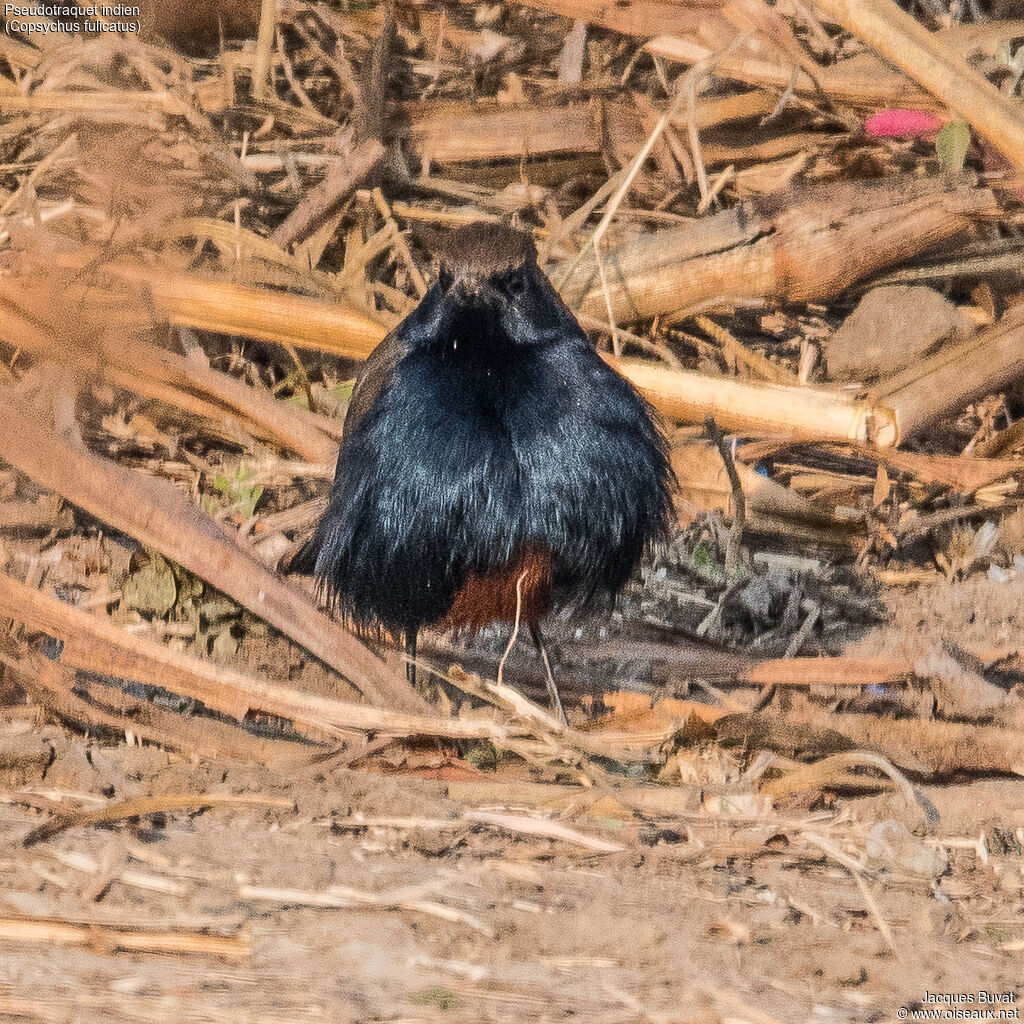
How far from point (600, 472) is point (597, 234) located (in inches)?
54.7

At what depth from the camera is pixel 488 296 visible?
4.38 meters

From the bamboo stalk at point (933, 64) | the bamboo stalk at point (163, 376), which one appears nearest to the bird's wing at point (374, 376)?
the bamboo stalk at point (163, 376)

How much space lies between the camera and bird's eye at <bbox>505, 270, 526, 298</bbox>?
14.6 ft

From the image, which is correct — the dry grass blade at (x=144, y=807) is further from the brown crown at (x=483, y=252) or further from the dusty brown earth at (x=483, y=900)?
the brown crown at (x=483, y=252)

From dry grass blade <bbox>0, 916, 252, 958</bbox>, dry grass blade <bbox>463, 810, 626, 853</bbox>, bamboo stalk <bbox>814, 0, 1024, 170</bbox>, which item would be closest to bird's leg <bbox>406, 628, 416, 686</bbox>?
dry grass blade <bbox>463, 810, 626, 853</bbox>

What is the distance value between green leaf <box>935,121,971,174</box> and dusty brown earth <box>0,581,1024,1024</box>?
286cm

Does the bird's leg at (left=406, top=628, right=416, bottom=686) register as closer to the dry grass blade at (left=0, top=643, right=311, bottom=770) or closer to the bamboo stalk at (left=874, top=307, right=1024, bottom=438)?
the dry grass blade at (left=0, top=643, right=311, bottom=770)

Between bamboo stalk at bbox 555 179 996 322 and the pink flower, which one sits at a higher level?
the pink flower

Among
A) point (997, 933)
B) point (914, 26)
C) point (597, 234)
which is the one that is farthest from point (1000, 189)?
point (997, 933)

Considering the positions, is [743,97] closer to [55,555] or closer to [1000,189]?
[1000,189]

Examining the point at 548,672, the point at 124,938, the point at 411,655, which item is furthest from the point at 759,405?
the point at 124,938

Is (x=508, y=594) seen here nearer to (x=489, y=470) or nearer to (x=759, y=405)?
(x=489, y=470)

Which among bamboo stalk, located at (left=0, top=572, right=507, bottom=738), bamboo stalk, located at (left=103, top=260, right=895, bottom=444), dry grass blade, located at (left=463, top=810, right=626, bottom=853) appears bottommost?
bamboo stalk, located at (left=0, top=572, right=507, bottom=738)

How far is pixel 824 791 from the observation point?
3.86 meters
